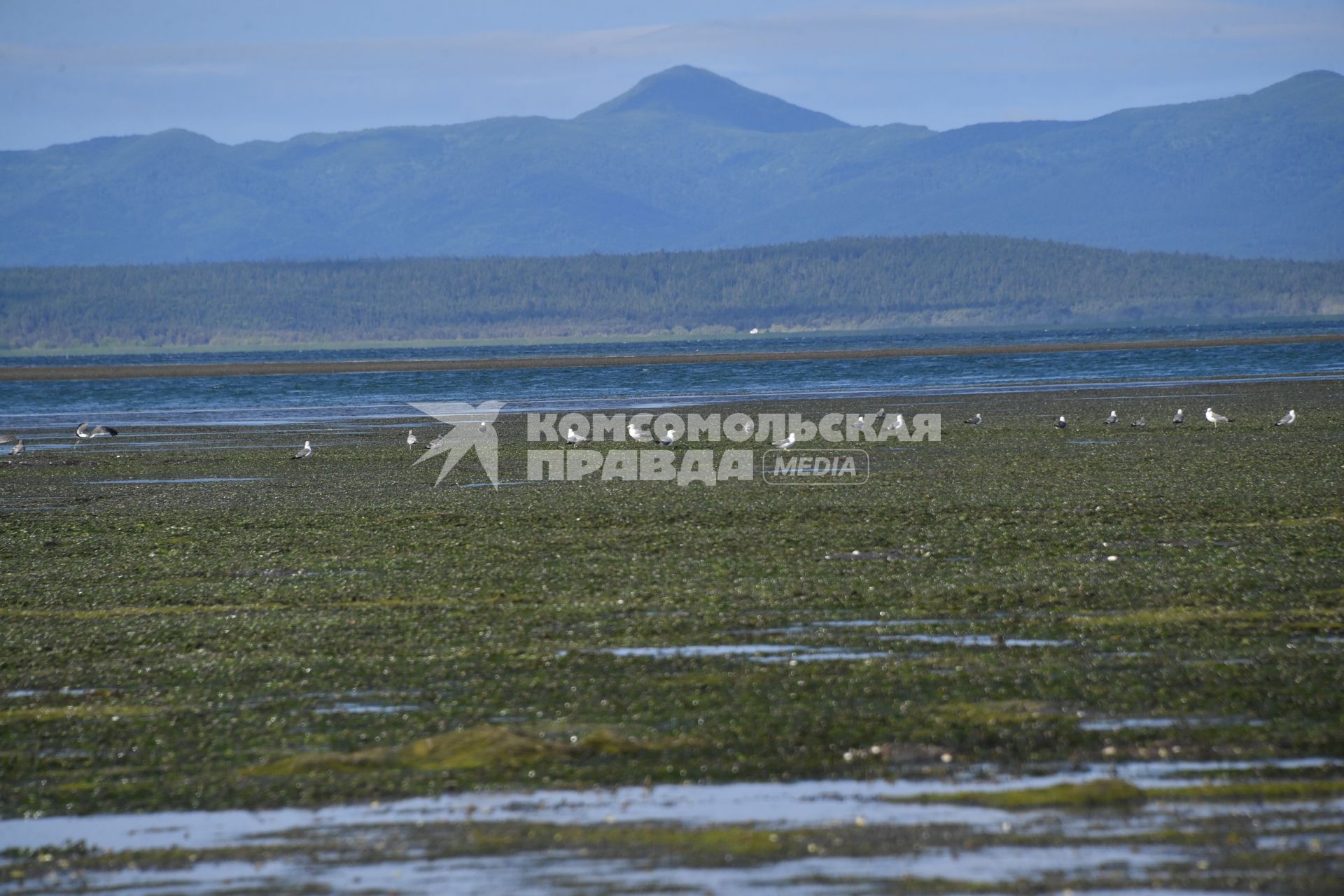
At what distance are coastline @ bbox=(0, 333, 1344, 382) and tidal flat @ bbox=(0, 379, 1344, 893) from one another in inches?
3818

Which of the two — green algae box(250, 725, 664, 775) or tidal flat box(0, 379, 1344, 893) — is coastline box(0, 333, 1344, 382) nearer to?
tidal flat box(0, 379, 1344, 893)

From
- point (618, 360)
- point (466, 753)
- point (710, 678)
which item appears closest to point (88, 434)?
point (710, 678)

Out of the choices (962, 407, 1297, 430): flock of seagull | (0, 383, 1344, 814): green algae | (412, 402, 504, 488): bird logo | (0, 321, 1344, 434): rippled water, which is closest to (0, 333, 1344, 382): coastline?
(0, 321, 1344, 434): rippled water

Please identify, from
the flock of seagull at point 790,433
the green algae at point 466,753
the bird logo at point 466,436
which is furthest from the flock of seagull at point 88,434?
the green algae at point 466,753

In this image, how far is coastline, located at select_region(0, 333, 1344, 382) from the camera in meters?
124

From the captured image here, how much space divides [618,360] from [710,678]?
389 feet

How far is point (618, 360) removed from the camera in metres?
132

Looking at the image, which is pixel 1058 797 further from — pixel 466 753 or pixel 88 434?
pixel 88 434

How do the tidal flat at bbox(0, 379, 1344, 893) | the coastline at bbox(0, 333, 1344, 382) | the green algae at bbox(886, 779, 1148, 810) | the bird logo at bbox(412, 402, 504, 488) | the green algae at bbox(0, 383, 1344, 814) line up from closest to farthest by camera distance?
the tidal flat at bbox(0, 379, 1344, 893) < the green algae at bbox(886, 779, 1148, 810) < the green algae at bbox(0, 383, 1344, 814) < the bird logo at bbox(412, 402, 504, 488) < the coastline at bbox(0, 333, 1344, 382)

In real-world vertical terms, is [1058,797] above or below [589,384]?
above

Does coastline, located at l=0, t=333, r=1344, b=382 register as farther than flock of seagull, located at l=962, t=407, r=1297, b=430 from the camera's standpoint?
Yes

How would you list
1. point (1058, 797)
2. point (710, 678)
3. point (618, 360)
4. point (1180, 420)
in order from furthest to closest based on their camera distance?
1. point (618, 360)
2. point (1180, 420)
3. point (710, 678)
4. point (1058, 797)

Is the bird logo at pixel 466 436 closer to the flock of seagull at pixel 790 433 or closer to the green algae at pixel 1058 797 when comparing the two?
the flock of seagull at pixel 790 433

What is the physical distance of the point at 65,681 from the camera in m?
14.7
